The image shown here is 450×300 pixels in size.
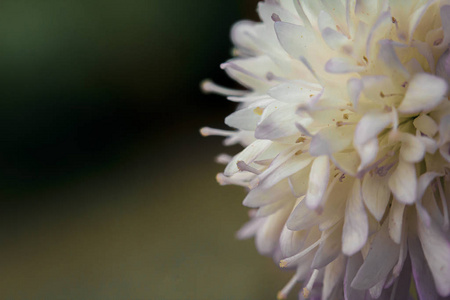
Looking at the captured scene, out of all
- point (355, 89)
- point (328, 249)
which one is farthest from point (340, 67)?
point (328, 249)

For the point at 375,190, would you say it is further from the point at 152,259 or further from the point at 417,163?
the point at 152,259

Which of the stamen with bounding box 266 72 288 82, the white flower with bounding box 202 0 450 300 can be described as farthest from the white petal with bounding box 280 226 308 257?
the stamen with bounding box 266 72 288 82

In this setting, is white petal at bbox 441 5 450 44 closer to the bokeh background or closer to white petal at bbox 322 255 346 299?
white petal at bbox 322 255 346 299

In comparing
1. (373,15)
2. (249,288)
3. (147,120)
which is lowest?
(249,288)

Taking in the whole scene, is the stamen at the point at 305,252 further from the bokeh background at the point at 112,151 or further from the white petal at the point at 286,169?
the bokeh background at the point at 112,151

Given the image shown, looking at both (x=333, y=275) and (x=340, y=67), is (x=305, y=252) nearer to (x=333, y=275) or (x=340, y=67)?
(x=333, y=275)

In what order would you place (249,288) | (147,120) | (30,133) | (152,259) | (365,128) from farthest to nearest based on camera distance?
(147,120)
(30,133)
(152,259)
(249,288)
(365,128)

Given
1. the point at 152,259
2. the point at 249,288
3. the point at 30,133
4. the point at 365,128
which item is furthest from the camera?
the point at 30,133

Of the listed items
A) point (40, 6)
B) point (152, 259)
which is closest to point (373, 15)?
point (152, 259)
